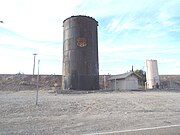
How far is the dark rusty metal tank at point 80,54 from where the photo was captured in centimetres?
2494

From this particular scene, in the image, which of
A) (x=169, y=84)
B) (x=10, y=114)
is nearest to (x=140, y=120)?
(x=10, y=114)

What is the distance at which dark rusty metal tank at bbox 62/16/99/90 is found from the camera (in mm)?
24938

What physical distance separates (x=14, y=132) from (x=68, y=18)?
70.6 feet

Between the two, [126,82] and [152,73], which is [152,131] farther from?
[152,73]

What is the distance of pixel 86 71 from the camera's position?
984 inches

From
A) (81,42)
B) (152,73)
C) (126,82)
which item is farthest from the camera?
(152,73)

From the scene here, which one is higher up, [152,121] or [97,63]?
[97,63]

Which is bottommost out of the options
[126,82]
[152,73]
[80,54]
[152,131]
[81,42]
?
[152,131]

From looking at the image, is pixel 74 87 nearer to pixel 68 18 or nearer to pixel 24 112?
pixel 68 18

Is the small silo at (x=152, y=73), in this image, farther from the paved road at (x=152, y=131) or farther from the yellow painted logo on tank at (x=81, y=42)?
the paved road at (x=152, y=131)

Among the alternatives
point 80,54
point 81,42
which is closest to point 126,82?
point 80,54

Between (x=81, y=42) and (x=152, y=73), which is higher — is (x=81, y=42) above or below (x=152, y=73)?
above

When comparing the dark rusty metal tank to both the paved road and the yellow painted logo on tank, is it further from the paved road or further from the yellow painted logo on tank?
the paved road

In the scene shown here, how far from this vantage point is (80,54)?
25.1 metres
